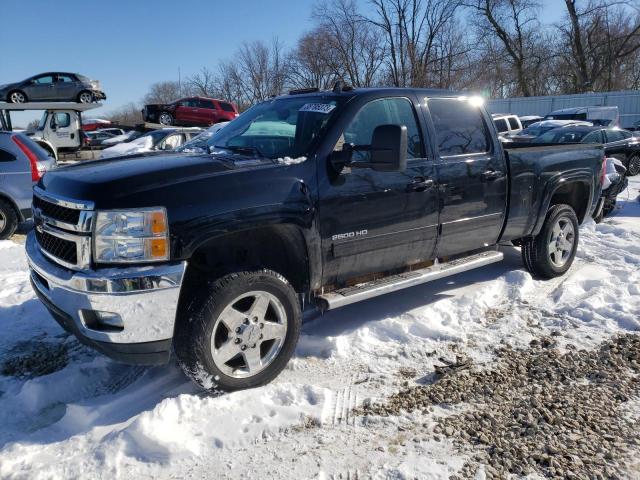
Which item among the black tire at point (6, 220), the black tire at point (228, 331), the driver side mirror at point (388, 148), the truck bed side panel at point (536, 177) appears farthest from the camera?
the black tire at point (6, 220)

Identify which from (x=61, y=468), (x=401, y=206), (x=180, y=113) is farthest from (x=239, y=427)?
(x=180, y=113)

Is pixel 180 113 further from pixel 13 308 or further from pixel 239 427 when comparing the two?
pixel 239 427

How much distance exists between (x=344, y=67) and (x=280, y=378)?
38188mm

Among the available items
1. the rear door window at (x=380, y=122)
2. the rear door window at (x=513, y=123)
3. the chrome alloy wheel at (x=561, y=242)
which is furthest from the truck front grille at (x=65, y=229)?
the rear door window at (x=513, y=123)

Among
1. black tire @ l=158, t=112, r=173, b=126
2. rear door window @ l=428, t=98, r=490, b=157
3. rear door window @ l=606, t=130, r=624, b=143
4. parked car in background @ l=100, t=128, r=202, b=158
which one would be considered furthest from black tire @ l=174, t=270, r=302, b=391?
black tire @ l=158, t=112, r=173, b=126

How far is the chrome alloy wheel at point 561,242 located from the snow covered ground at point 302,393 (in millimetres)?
277

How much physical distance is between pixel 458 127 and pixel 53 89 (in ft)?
67.0

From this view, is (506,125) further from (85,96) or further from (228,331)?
(85,96)

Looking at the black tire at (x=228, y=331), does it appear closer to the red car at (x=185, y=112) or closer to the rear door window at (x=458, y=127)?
the rear door window at (x=458, y=127)

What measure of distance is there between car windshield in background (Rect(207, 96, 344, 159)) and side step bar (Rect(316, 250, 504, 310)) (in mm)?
1030

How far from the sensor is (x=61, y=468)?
2598mm

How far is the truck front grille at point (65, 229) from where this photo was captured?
283cm

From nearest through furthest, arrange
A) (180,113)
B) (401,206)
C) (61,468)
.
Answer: (61,468) → (401,206) → (180,113)

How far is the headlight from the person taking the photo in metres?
2.79
